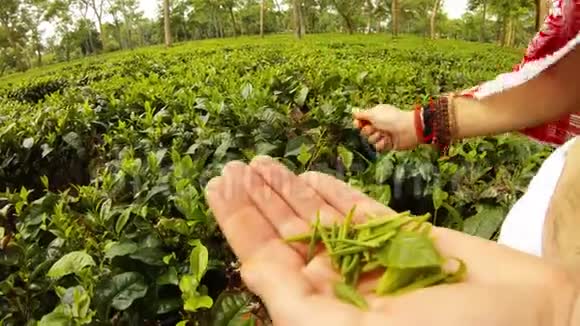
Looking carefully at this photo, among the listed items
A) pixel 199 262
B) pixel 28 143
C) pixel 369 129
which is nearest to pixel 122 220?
pixel 199 262

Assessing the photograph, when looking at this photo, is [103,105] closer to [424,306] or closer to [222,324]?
[222,324]

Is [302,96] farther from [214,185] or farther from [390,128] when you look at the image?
[214,185]

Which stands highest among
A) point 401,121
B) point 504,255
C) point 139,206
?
point 401,121

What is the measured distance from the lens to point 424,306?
3.20 ft

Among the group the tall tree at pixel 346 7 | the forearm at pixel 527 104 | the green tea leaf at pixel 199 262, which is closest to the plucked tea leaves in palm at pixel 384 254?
the green tea leaf at pixel 199 262

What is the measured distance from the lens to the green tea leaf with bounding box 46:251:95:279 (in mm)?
1570

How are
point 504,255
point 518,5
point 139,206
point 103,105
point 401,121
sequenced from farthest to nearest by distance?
point 518,5, point 103,105, point 139,206, point 401,121, point 504,255

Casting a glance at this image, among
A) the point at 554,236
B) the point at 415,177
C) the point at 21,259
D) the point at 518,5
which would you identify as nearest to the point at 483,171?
the point at 415,177

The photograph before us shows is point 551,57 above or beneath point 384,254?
above

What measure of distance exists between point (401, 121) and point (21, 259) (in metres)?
1.39

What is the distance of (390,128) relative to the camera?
5.89 feet

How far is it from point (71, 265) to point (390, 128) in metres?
1.10

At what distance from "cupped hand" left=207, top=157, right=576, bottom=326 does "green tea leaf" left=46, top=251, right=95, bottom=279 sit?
452 millimetres

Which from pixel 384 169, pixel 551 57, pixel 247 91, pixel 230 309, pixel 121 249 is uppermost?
pixel 551 57
